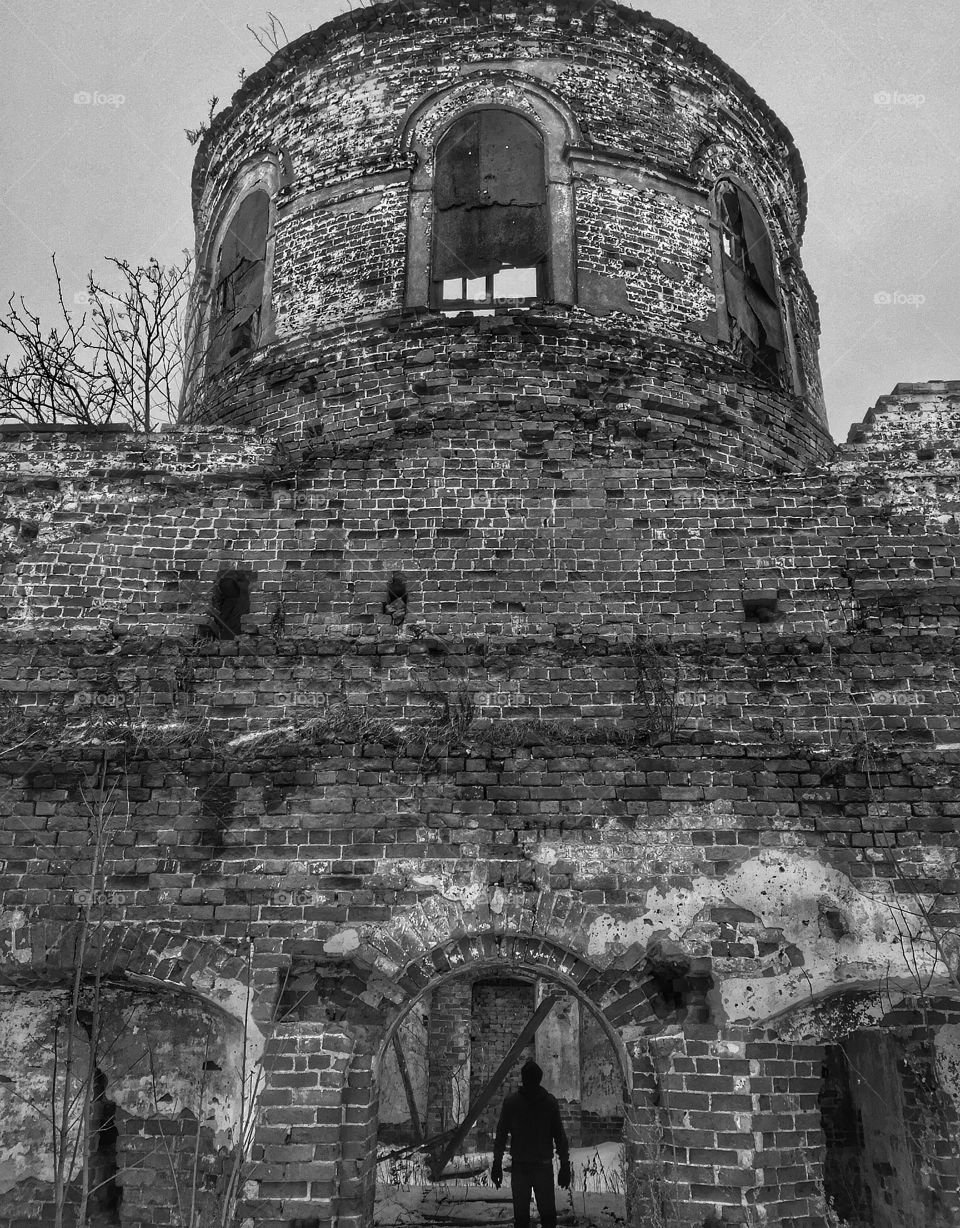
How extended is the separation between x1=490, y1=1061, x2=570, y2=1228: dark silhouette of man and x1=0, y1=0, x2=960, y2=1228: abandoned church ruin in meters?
1.68

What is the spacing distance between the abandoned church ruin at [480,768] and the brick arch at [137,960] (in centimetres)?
2

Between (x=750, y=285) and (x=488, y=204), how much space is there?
2.49 meters

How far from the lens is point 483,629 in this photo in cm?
588

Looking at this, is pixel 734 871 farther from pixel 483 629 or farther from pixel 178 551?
pixel 178 551

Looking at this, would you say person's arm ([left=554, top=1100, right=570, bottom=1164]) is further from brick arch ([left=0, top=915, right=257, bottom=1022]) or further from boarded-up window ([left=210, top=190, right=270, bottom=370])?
boarded-up window ([left=210, top=190, right=270, bottom=370])

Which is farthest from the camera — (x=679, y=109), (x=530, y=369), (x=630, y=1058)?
(x=679, y=109)

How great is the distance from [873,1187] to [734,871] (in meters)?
2.37

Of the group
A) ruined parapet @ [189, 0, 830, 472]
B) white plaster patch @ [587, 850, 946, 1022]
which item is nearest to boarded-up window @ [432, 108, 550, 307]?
ruined parapet @ [189, 0, 830, 472]

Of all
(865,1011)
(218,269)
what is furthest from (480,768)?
(218,269)

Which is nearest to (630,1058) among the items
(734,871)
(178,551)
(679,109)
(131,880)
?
(734,871)

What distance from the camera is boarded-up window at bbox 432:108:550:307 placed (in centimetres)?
796

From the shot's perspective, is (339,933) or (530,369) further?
(530,369)

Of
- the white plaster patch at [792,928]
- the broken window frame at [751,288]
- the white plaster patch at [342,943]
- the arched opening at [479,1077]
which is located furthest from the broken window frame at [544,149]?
the arched opening at [479,1077]

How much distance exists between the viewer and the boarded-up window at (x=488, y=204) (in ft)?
26.1
